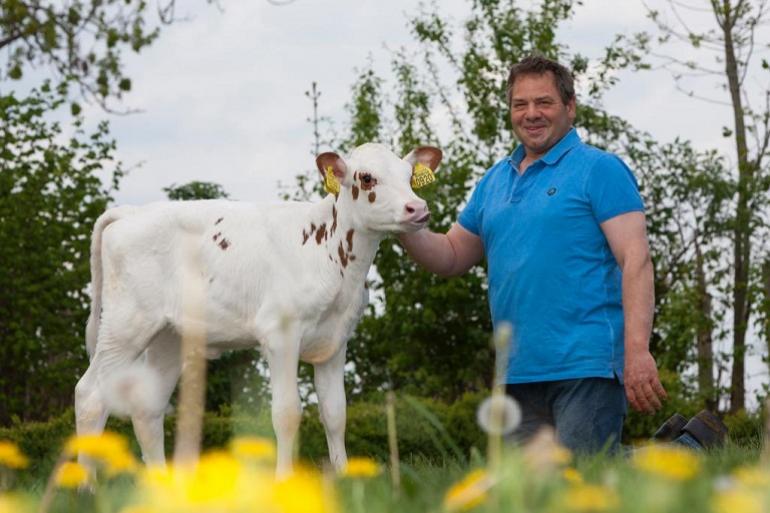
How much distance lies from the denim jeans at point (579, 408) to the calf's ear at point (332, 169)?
1348mm

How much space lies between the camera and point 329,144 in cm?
1519

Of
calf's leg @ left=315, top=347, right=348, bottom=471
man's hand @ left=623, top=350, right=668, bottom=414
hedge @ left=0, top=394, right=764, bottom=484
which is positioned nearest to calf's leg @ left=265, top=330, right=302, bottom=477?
calf's leg @ left=315, top=347, right=348, bottom=471

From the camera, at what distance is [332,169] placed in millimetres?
4980

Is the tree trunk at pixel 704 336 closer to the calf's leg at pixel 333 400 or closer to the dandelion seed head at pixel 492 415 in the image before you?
the calf's leg at pixel 333 400

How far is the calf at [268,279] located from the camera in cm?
Result: 491

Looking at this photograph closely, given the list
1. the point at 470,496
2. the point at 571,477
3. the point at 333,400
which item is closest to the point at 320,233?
the point at 333,400

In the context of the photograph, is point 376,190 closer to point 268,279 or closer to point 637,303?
point 268,279

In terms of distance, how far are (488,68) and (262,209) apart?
924cm

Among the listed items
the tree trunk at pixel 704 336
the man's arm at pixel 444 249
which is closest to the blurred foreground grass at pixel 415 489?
the man's arm at pixel 444 249

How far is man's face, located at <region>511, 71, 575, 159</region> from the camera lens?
534cm

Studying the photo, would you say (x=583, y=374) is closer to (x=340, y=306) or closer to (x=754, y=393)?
(x=340, y=306)

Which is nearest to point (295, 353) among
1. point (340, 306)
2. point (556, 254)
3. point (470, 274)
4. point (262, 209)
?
point (340, 306)

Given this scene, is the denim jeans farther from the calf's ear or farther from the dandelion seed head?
the dandelion seed head

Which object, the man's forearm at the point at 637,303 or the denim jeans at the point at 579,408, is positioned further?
the denim jeans at the point at 579,408
